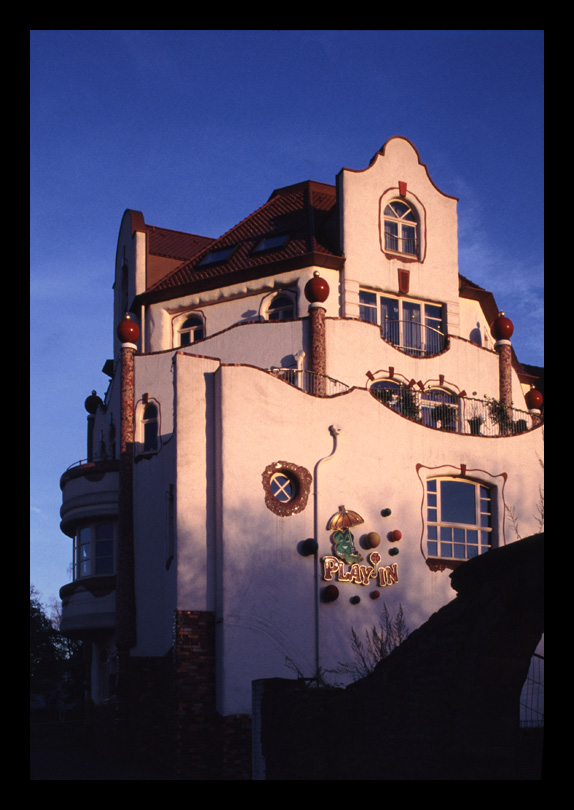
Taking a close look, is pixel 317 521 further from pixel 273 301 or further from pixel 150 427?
pixel 273 301

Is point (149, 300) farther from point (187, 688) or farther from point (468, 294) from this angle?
point (187, 688)

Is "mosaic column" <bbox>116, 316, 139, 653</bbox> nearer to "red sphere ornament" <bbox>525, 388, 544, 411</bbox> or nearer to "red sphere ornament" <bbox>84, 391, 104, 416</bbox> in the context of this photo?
"red sphere ornament" <bbox>84, 391, 104, 416</bbox>

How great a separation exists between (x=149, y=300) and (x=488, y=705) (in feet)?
73.2

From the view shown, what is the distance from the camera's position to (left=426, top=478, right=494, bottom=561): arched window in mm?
25406

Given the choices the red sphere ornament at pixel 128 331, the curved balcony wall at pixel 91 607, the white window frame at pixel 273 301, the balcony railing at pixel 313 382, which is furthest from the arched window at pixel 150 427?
the balcony railing at pixel 313 382

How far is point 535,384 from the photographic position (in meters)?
36.4

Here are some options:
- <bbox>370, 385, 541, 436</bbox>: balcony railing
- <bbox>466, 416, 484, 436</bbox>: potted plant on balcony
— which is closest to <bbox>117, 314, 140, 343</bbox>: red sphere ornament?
<bbox>370, 385, 541, 436</bbox>: balcony railing

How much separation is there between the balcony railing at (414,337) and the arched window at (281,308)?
2692 mm

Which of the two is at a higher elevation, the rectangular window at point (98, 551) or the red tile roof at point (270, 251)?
the red tile roof at point (270, 251)

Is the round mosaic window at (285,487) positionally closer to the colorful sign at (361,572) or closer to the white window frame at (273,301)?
the colorful sign at (361,572)

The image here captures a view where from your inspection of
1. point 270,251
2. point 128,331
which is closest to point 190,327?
point 128,331

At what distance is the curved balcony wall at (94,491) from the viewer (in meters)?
29.0

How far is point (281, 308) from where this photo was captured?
3112 cm

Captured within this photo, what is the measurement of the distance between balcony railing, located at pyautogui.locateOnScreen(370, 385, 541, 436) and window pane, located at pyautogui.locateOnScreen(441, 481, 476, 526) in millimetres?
1350
